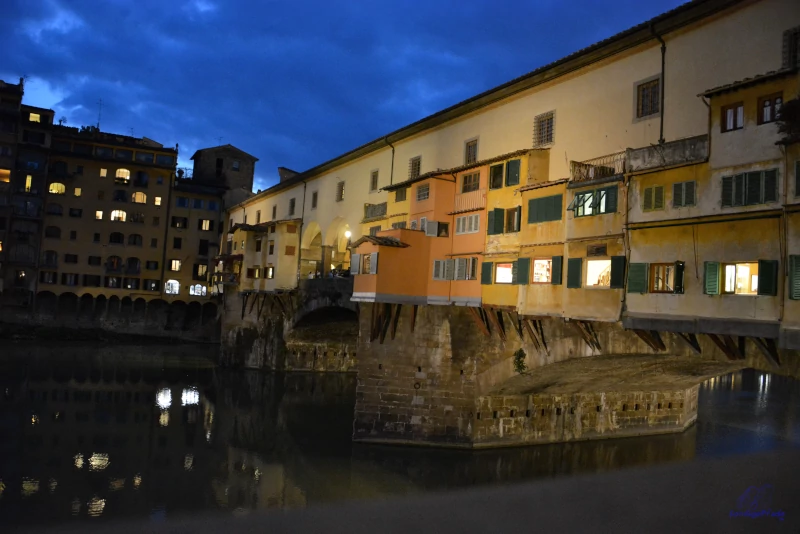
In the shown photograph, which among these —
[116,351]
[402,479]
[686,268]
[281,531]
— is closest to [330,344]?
[116,351]

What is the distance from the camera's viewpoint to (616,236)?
16.8 metres

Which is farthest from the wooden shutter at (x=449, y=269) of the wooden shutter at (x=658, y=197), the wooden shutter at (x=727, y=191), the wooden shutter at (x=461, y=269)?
the wooden shutter at (x=727, y=191)

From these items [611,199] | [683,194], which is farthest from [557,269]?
[683,194]

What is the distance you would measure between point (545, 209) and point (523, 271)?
2.19 meters

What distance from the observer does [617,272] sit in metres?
16.6

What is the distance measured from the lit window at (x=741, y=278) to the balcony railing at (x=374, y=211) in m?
18.8

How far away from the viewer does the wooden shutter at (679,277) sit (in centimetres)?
1495

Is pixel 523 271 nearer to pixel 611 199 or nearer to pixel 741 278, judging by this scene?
pixel 611 199

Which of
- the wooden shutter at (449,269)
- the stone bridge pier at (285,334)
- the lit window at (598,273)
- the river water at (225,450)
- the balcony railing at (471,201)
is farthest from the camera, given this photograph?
the stone bridge pier at (285,334)

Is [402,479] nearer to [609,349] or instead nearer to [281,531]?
[281,531]

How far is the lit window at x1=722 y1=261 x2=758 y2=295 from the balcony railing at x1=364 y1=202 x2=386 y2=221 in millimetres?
18835

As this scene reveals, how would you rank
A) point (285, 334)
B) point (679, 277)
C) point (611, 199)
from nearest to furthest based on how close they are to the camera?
point (679, 277), point (611, 199), point (285, 334)

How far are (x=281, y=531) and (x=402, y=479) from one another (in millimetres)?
5639

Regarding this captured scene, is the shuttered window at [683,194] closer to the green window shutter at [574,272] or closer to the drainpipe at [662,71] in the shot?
the drainpipe at [662,71]
